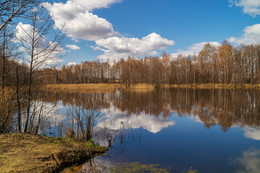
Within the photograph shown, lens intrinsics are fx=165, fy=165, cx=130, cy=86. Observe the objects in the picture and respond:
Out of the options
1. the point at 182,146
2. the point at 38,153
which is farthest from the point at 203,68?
the point at 38,153

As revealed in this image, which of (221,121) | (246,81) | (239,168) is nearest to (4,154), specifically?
(239,168)

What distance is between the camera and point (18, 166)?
11.8 ft

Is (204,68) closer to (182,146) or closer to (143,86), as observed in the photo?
(143,86)

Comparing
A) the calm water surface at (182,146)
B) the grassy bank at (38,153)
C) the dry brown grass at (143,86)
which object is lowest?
the calm water surface at (182,146)

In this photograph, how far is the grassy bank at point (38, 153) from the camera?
372cm

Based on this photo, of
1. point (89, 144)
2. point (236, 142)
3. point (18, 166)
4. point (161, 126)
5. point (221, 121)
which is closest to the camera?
point (18, 166)

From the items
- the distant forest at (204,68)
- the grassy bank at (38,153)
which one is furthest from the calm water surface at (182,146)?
the distant forest at (204,68)

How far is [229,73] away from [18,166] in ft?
188

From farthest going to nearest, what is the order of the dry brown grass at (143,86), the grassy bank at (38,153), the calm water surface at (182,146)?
the dry brown grass at (143,86) < the calm water surface at (182,146) < the grassy bank at (38,153)

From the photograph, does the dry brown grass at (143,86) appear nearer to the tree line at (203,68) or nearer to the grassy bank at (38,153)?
the tree line at (203,68)

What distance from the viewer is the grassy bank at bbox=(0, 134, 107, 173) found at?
146 inches

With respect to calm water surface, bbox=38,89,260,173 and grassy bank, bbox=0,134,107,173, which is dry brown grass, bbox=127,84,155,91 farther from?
grassy bank, bbox=0,134,107,173

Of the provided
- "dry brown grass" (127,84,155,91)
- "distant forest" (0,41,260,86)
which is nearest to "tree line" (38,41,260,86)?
"distant forest" (0,41,260,86)

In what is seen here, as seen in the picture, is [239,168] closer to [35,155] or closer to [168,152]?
[168,152]
